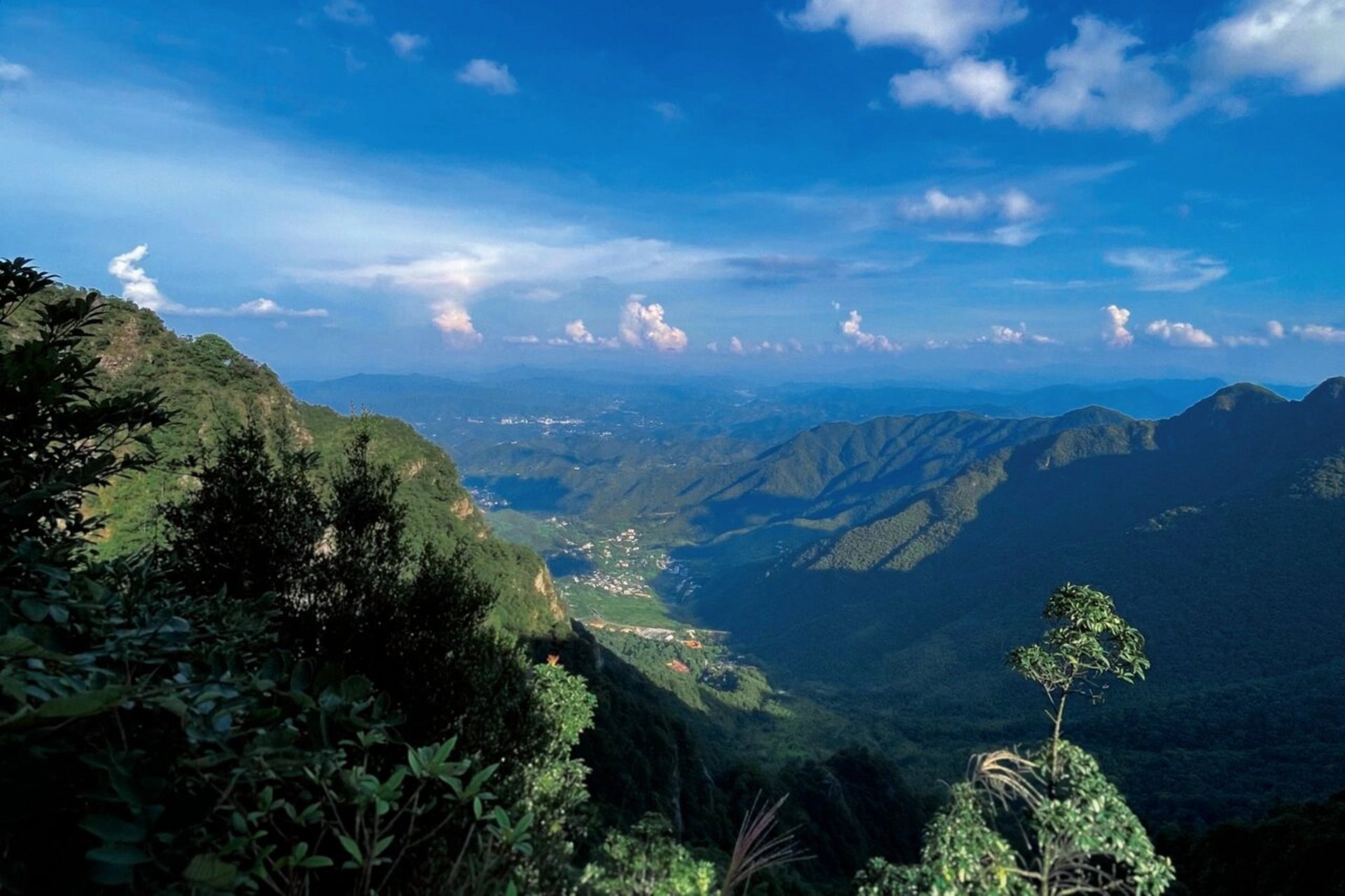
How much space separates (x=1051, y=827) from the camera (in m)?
6.41

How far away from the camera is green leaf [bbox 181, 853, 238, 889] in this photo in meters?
1.84

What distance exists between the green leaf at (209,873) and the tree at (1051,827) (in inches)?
246

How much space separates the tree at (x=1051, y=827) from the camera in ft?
20.0

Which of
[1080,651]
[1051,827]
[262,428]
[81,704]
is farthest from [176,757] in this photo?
[262,428]

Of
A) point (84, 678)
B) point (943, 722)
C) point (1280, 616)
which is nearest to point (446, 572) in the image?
point (84, 678)

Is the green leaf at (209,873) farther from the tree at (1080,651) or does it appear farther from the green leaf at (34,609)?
the tree at (1080,651)

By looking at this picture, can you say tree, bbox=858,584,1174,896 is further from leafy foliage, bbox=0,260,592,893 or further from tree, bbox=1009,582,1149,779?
leafy foliage, bbox=0,260,592,893

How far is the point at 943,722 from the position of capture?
11944 cm

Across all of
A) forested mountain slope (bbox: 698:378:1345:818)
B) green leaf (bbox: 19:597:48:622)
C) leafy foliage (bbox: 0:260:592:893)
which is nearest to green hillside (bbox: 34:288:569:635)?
leafy foliage (bbox: 0:260:592:893)

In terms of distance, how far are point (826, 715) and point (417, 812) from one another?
138597 mm

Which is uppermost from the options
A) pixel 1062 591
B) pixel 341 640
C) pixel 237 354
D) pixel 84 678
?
pixel 237 354

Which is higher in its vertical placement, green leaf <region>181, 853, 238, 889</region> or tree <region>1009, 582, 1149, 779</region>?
green leaf <region>181, 853, 238, 889</region>

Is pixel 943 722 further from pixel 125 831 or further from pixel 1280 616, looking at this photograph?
pixel 125 831

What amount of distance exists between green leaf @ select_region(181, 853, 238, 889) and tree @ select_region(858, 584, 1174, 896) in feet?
20.5
